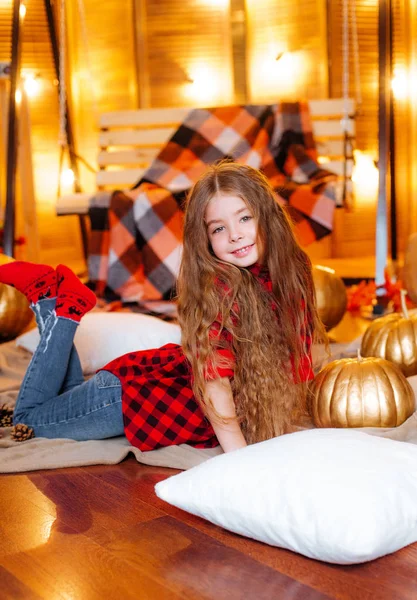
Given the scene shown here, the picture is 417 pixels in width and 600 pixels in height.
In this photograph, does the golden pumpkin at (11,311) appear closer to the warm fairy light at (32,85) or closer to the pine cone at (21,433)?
the pine cone at (21,433)

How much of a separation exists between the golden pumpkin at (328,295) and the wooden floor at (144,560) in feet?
4.53

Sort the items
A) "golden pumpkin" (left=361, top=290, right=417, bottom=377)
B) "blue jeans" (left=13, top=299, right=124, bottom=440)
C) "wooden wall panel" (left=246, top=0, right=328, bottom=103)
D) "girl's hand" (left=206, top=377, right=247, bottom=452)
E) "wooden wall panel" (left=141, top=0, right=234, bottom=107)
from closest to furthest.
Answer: "girl's hand" (left=206, top=377, right=247, bottom=452) < "blue jeans" (left=13, top=299, right=124, bottom=440) < "golden pumpkin" (left=361, top=290, right=417, bottom=377) < "wooden wall panel" (left=246, top=0, right=328, bottom=103) < "wooden wall panel" (left=141, top=0, right=234, bottom=107)

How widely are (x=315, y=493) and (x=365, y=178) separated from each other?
419 centimetres

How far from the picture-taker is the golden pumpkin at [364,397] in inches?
70.1

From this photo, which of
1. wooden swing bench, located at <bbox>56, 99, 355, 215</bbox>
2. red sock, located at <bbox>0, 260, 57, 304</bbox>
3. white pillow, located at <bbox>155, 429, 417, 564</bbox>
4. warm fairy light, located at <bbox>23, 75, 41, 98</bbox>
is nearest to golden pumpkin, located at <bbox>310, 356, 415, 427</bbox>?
white pillow, located at <bbox>155, 429, 417, 564</bbox>

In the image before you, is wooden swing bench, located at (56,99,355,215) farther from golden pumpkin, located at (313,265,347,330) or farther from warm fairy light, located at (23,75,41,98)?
golden pumpkin, located at (313,265,347,330)

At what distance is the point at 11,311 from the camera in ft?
9.59

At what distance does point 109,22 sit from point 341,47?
4.94ft

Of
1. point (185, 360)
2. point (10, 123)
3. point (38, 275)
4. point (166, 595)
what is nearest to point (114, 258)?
point (10, 123)

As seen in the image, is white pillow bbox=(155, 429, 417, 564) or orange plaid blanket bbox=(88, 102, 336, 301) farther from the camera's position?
orange plaid blanket bbox=(88, 102, 336, 301)

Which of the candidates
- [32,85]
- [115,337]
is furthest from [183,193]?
[32,85]

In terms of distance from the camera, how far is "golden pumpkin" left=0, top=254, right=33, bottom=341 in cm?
291

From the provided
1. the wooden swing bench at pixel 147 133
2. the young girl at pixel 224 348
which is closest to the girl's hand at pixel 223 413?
the young girl at pixel 224 348

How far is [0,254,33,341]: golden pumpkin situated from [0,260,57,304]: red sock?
0.82 m
